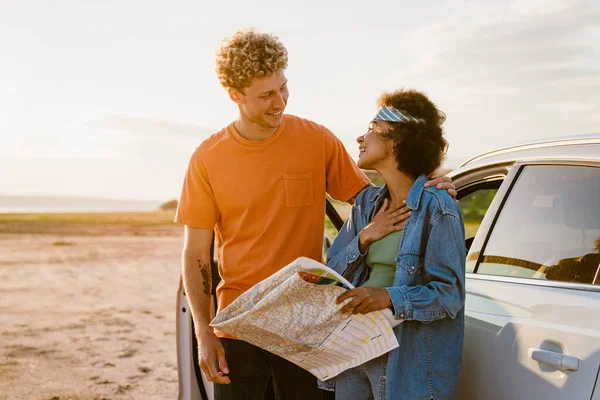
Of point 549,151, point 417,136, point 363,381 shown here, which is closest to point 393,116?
point 417,136

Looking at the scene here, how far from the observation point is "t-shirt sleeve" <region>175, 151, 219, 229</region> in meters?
3.29

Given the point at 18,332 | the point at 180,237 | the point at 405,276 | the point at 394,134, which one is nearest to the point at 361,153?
the point at 394,134

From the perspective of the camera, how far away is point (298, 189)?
3260 mm

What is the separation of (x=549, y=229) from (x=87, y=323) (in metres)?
8.78

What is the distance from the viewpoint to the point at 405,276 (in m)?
2.53

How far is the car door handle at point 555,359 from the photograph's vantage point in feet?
7.52

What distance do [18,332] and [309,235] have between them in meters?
7.70

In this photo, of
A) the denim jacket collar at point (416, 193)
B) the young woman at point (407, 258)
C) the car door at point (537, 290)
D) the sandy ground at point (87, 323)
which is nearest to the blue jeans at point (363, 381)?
the young woman at point (407, 258)

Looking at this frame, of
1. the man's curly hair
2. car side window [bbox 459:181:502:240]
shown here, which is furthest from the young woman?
car side window [bbox 459:181:502:240]

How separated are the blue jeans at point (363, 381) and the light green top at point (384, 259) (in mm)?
266

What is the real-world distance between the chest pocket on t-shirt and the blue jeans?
0.83 m

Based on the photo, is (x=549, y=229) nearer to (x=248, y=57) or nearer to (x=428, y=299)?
(x=428, y=299)

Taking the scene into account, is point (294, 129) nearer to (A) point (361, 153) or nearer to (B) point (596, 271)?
(A) point (361, 153)

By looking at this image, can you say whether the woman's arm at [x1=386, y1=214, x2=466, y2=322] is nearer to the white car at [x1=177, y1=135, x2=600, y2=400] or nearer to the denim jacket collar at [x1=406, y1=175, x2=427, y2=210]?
the denim jacket collar at [x1=406, y1=175, x2=427, y2=210]
